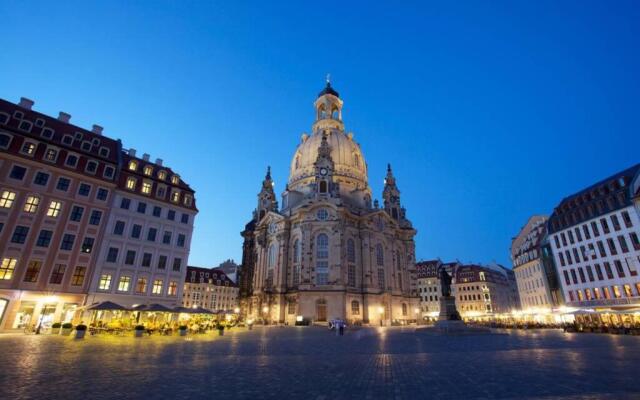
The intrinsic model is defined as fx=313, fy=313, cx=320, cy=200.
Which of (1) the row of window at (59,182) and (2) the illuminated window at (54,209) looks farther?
(2) the illuminated window at (54,209)

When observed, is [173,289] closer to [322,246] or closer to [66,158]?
[66,158]

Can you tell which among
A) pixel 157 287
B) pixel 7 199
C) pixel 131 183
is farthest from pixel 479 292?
pixel 7 199

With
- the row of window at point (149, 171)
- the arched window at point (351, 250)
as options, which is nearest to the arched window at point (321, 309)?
the arched window at point (351, 250)

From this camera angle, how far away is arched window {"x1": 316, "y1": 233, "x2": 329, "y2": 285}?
5704 cm

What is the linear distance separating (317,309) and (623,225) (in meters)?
45.6

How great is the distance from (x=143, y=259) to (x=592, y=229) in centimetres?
6212

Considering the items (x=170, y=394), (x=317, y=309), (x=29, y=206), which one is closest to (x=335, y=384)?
(x=170, y=394)

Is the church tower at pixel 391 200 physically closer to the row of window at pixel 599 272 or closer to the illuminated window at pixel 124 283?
the row of window at pixel 599 272

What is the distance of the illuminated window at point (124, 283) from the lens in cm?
3625

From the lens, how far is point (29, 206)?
32438 millimetres

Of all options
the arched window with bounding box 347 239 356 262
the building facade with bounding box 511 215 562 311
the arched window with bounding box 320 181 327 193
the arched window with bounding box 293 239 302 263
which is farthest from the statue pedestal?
the arched window with bounding box 320 181 327 193

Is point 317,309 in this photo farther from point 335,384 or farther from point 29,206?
point 335,384

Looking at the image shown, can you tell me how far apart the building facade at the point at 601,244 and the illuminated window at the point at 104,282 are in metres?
62.7

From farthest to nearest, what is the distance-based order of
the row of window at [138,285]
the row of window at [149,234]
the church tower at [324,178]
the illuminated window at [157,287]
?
the church tower at [324,178] → the illuminated window at [157,287] → the row of window at [149,234] → the row of window at [138,285]
